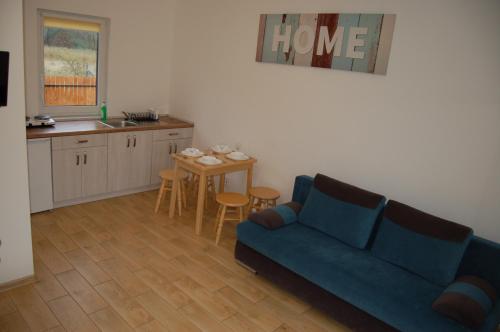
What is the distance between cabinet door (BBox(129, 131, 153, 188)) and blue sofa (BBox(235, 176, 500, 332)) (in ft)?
6.51

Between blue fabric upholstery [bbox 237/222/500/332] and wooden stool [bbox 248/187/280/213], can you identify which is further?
wooden stool [bbox 248/187/280/213]

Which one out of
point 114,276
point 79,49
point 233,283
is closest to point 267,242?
point 233,283

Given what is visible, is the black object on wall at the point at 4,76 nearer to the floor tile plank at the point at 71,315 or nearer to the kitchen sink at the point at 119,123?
the floor tile plank at the point at 71,315

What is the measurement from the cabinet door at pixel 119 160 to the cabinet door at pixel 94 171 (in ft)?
0.21

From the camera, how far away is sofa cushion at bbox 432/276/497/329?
223 cm

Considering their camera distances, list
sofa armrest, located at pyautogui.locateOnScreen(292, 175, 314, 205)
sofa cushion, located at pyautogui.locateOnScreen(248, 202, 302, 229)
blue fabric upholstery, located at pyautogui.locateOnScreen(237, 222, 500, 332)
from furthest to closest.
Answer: sofa armrest, located at pyautogui.locateOnScreen(292, 175, 314, 205)
sofa cushion, located at pyautogui.locateOnScreen(248, 202, 302, 229)
blue fabric upholstery, located at pyautogui.locateOnScreen(237, 222, 500, 332)

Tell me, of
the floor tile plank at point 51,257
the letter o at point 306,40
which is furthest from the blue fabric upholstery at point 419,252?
the floor tile plank at point 51,257

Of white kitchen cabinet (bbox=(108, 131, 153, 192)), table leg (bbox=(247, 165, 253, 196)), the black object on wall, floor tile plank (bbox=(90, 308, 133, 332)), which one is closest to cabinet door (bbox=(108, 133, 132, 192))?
white kitchen cabinet (bbox=(108, 131, 153, 192))

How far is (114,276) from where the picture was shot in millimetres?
3074

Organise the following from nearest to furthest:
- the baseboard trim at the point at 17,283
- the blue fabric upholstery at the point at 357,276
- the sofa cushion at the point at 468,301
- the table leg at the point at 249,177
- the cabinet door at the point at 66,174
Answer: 1. the sofa cushion at the point at 468,301
2. the blue fabric upholstery at the point at 357,276
3. the baseboard trim at the point at 17,283
4. the cabinet door at the point at 66,174
5. the table leg at the point at 249,177

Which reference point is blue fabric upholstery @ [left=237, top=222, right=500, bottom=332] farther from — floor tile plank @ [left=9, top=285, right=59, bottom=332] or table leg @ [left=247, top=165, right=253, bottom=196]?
floor tile plank @ [left=9, top=285, right=59, bottom=332]

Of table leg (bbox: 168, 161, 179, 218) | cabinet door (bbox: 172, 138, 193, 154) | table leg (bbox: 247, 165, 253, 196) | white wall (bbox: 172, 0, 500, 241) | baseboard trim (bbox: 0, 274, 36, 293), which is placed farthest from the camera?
cabinet door (bbox: 172, 138, 193, 154)

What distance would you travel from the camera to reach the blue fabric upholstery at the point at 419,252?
2686mm

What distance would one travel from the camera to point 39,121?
397cm
